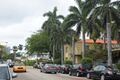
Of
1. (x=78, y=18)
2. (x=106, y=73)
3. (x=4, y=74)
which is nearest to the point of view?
(x=4, y=74)

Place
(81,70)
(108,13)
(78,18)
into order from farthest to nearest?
1. (78,18)
2. (108,13)
3. (81,70)

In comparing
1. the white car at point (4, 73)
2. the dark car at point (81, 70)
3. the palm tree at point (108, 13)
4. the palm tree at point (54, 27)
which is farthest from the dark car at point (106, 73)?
the palm tree at point (54, 27)

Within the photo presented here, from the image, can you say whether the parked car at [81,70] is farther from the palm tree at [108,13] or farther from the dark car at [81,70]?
the palm tree at [108,13]

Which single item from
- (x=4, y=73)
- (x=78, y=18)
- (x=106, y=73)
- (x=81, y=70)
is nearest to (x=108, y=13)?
(x=81, y=70)

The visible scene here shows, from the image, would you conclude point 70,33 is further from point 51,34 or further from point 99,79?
point 99,79

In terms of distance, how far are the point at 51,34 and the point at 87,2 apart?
28.5m

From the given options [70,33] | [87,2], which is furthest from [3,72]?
[70,33]

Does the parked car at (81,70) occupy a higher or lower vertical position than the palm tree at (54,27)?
lower

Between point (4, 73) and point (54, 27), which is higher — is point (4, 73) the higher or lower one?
the lower one

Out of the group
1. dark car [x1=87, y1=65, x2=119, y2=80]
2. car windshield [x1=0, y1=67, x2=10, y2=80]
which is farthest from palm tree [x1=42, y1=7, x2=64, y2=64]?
car windshield [x1=0, y1=67, x2=10, y2=80]

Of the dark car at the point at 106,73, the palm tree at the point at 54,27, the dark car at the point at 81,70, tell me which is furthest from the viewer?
the palm tree at the point at 54,27

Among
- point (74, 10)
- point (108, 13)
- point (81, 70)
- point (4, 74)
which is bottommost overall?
point (4, 74)

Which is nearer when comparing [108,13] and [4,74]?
[4,74]

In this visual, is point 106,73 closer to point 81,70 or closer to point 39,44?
point 81,70
